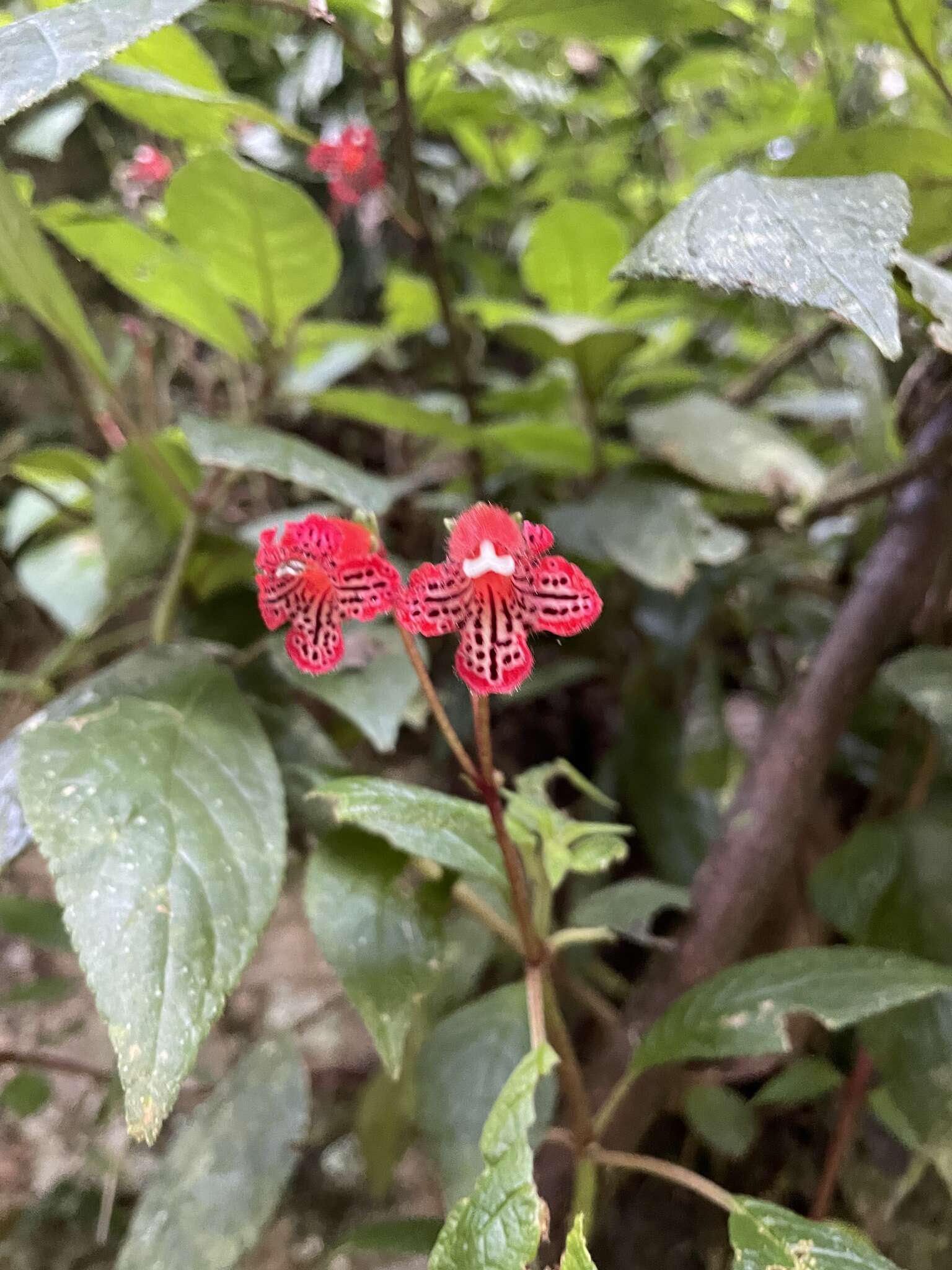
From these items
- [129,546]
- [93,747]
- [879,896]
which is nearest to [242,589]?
[129,546]

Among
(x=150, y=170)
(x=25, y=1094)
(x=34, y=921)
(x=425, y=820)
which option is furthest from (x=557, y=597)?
(x=150, y=170)

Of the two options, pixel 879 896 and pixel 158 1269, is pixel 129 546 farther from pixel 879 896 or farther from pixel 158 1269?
pixel 879 896

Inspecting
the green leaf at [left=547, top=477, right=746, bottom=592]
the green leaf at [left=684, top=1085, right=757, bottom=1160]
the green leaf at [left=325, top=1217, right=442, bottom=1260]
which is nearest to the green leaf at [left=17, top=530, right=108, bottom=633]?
the green leaf at [left=547, top=477, right=746, bottom=592]

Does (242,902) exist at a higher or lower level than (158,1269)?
higher

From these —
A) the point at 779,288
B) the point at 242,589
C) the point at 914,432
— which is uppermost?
the point at 779,288

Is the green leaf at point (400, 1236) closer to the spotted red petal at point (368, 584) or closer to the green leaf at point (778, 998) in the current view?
the green leaf at point (778, 998)

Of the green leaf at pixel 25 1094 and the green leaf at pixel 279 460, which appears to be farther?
the green leaf at pixel 25 1094

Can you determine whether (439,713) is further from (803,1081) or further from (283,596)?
(803,1081)

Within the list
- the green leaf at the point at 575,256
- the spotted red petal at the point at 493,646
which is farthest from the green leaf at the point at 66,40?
the green leaf at the point at 575,256
